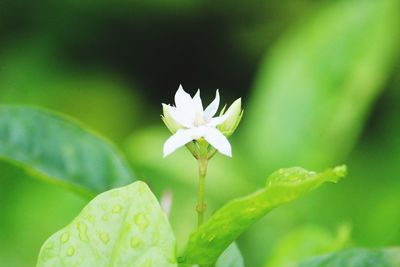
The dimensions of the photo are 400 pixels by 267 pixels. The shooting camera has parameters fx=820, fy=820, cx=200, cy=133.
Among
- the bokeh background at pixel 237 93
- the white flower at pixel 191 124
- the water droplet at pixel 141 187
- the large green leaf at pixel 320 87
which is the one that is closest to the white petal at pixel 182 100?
the white flower at pixel 191 124

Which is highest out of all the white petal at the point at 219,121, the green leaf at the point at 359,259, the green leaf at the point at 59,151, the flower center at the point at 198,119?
the green leaf at the point at 59,151

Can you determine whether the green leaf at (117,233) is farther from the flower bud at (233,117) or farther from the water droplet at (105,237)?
the flower bud at (233,117)

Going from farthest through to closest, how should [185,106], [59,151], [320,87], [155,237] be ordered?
[320,87]
[59,151]
[185,106]
[155,237]

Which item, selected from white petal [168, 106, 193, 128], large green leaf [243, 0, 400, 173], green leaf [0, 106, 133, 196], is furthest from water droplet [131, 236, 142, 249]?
large green leaf [243, 0, 400, 173]

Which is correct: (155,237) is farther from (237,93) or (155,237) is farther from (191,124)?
(237,93)

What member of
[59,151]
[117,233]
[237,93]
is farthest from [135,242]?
[237,93]

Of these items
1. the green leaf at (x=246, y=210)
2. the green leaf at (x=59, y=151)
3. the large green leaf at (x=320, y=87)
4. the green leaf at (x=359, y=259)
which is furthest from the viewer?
the large green leaf at (x=320, y=87)
